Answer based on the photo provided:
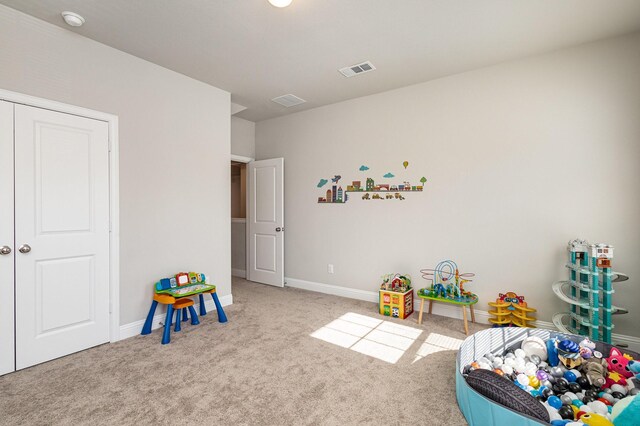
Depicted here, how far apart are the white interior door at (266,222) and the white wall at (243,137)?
0.29 metres

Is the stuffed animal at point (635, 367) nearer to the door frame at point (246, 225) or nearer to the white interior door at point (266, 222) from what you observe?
the white interior door at point (266, 222)

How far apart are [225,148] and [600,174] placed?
3956 millimetres

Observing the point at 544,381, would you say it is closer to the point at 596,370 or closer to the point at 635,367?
the point at 596,370

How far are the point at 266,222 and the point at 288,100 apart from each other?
74.6 inches

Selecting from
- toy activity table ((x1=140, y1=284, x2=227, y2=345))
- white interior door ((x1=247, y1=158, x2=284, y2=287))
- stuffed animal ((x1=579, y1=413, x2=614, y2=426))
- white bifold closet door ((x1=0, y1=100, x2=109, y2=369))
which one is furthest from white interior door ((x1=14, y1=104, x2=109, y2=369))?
stuffed animal ((x1=579, y1=413, x2=614, y2=426))

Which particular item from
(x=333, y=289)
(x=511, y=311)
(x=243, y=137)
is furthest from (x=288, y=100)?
(x=511, y=311)

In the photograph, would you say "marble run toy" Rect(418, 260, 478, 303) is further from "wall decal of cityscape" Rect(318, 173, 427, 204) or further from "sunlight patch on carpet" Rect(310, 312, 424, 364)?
"wall decal of cityscape" Rect(318, 173, 427, 204)

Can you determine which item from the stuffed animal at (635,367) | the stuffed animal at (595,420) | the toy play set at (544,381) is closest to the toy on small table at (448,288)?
the toy play set at (544,381)

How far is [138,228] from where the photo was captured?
10.1ft

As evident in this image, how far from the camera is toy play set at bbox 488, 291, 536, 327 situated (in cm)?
304

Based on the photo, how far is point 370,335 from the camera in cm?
302

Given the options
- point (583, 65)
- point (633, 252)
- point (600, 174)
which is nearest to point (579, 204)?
point (600, 174)

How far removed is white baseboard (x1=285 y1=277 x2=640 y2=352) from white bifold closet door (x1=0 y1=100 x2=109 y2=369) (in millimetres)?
2579

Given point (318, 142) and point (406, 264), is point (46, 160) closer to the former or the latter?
point (318, 142)
